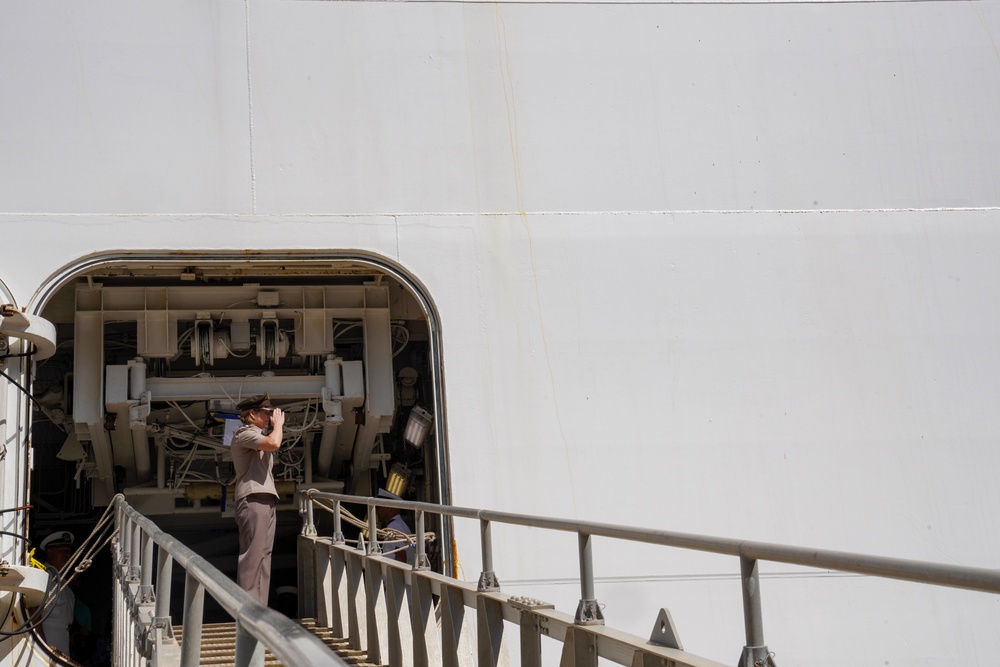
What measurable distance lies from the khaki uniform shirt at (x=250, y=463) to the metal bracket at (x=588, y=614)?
302 centimetres

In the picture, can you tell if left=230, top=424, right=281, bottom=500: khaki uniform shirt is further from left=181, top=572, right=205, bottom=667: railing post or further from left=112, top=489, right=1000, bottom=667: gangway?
left=181, top=572, right=205, bottom=667: railing post

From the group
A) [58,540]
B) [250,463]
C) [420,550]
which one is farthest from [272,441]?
[58,540]

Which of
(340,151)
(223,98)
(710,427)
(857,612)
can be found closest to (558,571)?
(710,427)

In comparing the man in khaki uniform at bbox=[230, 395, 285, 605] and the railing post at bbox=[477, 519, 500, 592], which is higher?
the man in khaki uniform at bbox=[230, 395, 285, 605]

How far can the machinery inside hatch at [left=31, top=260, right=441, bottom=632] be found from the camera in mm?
8266

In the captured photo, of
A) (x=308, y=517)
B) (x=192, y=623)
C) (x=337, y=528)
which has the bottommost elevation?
(x=192, y=623)

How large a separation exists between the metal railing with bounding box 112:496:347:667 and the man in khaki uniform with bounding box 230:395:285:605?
68 centimetres

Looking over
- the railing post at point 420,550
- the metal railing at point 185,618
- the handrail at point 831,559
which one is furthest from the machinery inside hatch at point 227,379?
the handrail at point 831,559

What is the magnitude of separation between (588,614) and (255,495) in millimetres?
3137

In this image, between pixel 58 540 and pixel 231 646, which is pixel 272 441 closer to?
pixel 231 646

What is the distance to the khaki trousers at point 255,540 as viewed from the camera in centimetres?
604

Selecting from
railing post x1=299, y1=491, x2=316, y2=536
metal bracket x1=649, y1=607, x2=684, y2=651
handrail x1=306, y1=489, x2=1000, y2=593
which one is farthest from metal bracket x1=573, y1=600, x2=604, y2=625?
railing post x1=299, y1=491, x2=316, y2=536

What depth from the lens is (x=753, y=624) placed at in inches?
101

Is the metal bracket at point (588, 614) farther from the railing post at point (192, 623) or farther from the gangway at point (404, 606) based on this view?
the railing post at point (192, 623)
